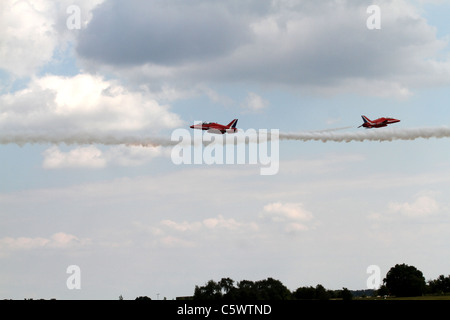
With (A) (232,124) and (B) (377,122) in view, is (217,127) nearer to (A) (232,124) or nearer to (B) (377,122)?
(A) (232,124)

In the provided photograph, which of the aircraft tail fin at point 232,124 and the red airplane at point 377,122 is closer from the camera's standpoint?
the aircraft tail fin at point 232,124

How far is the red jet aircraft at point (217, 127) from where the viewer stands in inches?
6014

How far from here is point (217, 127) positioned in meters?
153

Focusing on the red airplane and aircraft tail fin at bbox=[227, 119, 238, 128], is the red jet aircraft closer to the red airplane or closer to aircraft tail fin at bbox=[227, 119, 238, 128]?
aircraft tail fin at bbox=[227, 119, 238, 128]

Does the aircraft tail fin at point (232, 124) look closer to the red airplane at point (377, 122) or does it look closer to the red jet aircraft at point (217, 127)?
the red jet aircraft at point (217, 127)

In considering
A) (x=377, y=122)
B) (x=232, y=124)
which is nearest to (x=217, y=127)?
(x=232, y=124)

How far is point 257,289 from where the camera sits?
648 feet

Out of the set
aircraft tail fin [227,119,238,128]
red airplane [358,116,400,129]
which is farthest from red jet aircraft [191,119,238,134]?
red airplane [358,116,400,129]

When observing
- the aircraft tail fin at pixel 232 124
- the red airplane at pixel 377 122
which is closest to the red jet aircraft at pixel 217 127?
the aircraft tail fin at pixel 232 124
